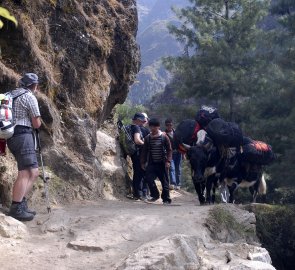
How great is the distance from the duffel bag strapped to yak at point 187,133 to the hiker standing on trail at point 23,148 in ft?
10.8

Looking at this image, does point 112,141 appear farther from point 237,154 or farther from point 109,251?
point 109,251

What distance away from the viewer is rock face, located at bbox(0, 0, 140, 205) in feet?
28.6

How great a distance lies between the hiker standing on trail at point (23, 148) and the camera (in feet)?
21.6

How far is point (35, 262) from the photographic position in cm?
549

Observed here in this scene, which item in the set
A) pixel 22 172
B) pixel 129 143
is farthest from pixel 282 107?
pixel 22 172

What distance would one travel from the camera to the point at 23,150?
6621 mm

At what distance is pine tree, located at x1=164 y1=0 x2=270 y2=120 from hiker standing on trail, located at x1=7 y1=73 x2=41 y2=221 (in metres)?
14.3

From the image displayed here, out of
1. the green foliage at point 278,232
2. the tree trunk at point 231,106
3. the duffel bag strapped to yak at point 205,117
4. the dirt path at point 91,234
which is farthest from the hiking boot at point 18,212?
the tree trunk at point 231,106

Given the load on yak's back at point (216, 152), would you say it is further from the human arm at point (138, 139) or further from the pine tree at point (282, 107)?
the pine tree at point (282, 107)

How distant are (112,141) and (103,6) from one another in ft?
10.7

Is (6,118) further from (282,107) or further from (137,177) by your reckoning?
(282,107)

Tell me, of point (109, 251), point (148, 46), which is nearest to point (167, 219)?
point (109, 251)

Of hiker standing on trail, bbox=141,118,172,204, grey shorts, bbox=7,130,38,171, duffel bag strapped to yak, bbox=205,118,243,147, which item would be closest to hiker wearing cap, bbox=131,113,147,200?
hiker standing on trail, bbox=141,118,172,204

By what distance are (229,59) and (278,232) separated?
1165 cm
